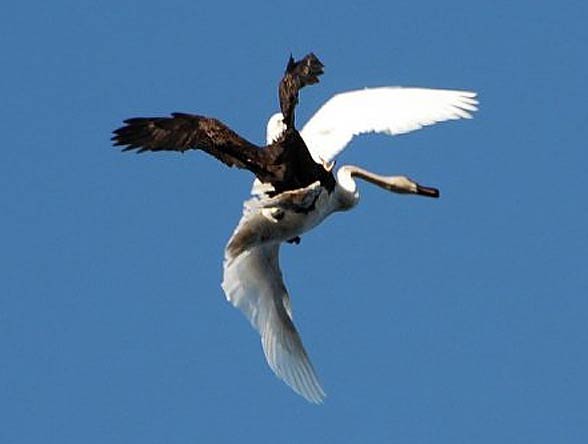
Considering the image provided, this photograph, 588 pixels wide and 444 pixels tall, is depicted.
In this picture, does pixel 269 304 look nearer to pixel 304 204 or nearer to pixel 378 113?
pixel 304 204

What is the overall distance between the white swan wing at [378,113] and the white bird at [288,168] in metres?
0.01

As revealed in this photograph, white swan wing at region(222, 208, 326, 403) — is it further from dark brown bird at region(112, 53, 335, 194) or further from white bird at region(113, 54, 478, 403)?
dark brown bird at region(112, 53, 335, 194)

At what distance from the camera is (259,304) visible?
31750 millimetres

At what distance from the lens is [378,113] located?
110ft

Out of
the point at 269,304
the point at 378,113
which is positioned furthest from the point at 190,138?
the point at 378,113

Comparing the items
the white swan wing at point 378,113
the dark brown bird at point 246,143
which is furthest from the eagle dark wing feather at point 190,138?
the white swan wing at point 378,113

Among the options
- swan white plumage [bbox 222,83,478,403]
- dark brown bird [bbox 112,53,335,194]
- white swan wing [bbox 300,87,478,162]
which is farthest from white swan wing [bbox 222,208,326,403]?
white swan wing [bbox 300,87,478,162]

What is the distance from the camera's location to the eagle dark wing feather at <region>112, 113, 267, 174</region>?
28.2 meters

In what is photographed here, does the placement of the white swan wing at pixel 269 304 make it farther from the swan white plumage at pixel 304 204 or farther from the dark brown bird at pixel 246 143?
the dark brown bird at pixel 246 143

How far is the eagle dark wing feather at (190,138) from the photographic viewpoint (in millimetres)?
28156

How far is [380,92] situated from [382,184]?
2177 millimetres

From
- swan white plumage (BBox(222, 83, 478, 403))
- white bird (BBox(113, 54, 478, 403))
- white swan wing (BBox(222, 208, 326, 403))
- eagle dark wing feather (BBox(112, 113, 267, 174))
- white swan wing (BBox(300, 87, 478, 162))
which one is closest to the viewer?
eagle dark wing feather (BBox(112, 113, 267, 174))

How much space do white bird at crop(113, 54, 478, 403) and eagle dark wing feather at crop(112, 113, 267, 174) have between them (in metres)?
0.01

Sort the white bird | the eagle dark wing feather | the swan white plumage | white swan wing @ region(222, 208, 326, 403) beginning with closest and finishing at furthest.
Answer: the eagle dark wing feather < the white bird < the swan white plumage < white swan wing @ region(222, 208, 326, 403)
